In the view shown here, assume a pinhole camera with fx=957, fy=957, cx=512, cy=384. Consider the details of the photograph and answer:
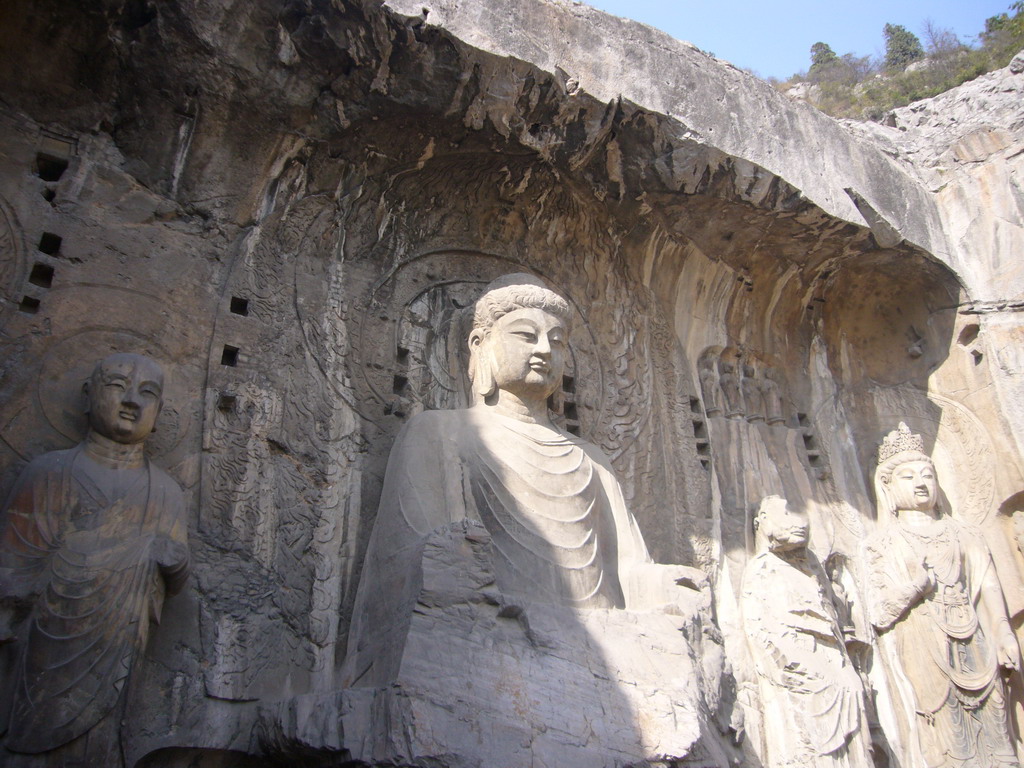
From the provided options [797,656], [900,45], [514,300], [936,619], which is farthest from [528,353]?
[900,45]

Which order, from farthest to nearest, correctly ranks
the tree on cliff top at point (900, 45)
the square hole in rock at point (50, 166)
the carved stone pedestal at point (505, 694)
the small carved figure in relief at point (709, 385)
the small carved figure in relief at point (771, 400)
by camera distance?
the tree on cliff top at point (900, 45), the small carved figure in relief at point (771, 400), the small carved figure in relief at point (709, 385), the square hole in rock at point (50, 166), the carved stone pedestal at point (505, 694)

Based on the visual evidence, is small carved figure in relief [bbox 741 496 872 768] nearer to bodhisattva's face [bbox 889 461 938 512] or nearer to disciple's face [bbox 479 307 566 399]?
bodhisattva's face [bbox 889 461 938 512]

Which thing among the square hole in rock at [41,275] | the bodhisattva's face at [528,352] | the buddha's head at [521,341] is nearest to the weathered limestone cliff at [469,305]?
the square hole in rock at [41,275]

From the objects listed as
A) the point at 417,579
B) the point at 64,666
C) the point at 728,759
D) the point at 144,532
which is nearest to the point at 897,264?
the point at 728,759

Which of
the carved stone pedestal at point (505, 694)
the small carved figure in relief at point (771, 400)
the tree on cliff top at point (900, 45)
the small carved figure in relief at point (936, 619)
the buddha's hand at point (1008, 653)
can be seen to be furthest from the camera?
the tree on cliff top at point (900, 45)

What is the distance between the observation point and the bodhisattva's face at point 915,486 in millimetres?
6062

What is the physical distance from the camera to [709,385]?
652 centimetres

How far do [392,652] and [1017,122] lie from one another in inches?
228

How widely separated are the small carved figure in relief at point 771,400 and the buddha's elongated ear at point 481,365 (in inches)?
90.5

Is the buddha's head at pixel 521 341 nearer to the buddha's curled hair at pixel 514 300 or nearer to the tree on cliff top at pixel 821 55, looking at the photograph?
the buddha's curled hair at pixel 514 300

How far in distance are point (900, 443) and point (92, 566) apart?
193 inches

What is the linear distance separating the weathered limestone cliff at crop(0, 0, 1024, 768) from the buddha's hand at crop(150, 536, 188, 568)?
13.4 inches

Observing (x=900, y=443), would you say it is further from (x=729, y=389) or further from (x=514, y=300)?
(x=514, y=300)

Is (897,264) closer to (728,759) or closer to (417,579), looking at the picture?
(728,759)
